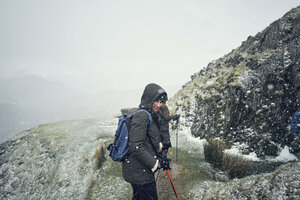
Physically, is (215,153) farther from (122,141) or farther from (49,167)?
(49,167)

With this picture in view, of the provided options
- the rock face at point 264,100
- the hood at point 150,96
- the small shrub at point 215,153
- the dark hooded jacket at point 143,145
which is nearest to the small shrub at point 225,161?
the small shrub at point 215,153

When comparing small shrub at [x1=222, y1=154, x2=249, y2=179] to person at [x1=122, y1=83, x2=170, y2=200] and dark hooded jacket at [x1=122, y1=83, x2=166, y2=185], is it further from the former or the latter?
dark hooded jacket at [x1=122, y1=83, x2=166, y2=185]

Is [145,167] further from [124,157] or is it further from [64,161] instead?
[64,161]

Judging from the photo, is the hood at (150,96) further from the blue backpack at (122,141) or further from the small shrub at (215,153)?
the small shrub at (215,153)

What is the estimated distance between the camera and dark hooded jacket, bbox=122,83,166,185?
10.0ft

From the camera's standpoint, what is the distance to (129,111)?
2236cm

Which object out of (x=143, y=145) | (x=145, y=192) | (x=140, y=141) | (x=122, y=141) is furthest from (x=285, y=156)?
(x=122, y=141)

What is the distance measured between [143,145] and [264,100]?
893 centimetres

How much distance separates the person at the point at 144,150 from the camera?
3.06 m

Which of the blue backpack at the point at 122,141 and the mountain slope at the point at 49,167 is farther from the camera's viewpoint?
the mountain slope at the point at 49,167

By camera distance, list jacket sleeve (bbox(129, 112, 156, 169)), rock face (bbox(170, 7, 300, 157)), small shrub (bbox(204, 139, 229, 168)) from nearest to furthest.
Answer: jacket sleeve (bbox(129, 112, 156, 169)) < small shrub (bbox(204, 139, 229, 168)) < rock face (bbox(170, 7, 300, 157))

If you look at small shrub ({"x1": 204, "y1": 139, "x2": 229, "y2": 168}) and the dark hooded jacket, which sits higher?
the dark hooded jacket

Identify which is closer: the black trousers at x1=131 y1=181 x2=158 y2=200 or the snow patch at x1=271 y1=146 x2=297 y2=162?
the black trousers at x1=131 y1=181 x2=158 y2=200

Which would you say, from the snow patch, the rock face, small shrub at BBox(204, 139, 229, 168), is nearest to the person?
small shrub at BBox(204, 139, 229, 168)
